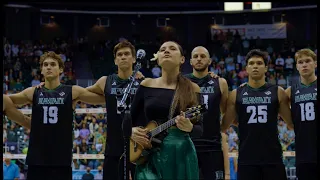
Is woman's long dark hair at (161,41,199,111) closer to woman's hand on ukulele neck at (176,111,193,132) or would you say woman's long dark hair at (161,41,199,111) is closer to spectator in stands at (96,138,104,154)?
woman's hand on ukulele neck at (176,111,193,132)

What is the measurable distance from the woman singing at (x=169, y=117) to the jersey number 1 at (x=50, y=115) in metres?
2.24

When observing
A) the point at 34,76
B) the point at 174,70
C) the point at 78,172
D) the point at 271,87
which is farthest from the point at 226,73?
the point at 174,70

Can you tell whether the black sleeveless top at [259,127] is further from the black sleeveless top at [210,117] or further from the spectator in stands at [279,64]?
the spectator in stands at [279,64]

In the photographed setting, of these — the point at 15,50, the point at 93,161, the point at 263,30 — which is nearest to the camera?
the point at 93,161

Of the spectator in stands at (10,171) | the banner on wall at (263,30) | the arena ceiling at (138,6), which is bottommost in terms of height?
the spectator in stands at (10,171)

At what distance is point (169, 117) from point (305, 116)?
271 centimetres

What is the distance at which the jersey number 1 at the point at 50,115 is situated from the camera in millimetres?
7438

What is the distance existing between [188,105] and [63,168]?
112 inches

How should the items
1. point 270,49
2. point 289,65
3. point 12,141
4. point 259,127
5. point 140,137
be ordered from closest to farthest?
1. point 140,137
2. point 259,127
3. point 12,141
4. point 289,65
5. point 270,49

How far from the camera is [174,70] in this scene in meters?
5.59

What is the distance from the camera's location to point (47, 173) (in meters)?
7.32

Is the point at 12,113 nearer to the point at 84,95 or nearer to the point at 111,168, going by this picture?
the point at 84,95

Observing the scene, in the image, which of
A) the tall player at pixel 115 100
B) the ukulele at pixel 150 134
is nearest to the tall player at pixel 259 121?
the tall player at pixel 115 100

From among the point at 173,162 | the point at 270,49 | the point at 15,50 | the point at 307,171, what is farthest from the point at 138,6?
the point at 173,162
